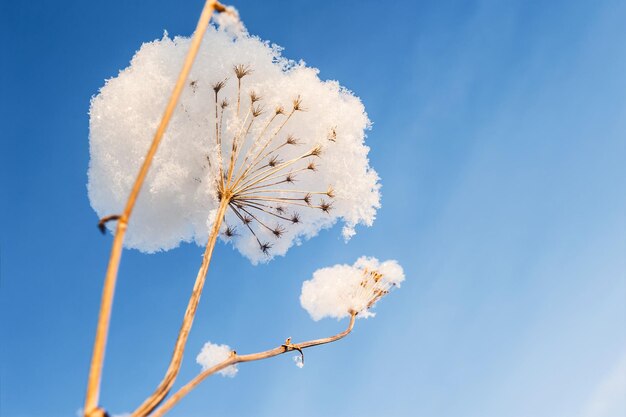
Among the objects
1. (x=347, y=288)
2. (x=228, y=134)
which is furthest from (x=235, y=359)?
(x=228, y=134)

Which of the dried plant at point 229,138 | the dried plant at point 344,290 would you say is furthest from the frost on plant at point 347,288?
the dried plant at point 229,138

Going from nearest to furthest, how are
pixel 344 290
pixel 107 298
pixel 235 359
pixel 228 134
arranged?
pixel 107 298, pixel 235 359, pixel 344 290, pixel 228 134

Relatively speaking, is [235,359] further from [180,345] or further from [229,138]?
[229,138]

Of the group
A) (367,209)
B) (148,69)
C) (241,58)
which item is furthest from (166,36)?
(367,209)

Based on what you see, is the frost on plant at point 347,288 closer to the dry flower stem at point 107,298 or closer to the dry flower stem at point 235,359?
the dry flower stem at point 235,359

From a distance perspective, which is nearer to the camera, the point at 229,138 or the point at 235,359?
the point at 235,359

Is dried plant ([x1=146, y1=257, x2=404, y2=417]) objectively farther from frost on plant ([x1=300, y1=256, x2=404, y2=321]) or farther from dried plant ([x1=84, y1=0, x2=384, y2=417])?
dried plant ([x1=84, y1=0, x2=384, y2=417])
